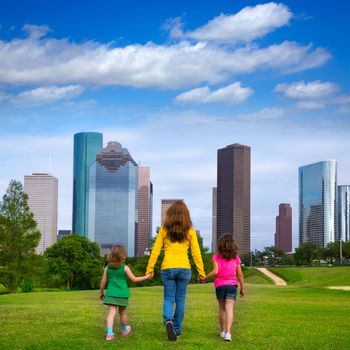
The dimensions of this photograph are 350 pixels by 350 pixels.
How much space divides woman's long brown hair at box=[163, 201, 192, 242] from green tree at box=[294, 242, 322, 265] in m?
157

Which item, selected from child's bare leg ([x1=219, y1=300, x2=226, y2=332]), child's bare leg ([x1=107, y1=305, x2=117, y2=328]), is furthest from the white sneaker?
Result: child's bare leg ([x1=107, y1=305, x2=117, y2=328])

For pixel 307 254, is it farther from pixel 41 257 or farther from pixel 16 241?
pixel 16 241

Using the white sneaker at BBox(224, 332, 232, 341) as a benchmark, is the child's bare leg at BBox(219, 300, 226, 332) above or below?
above

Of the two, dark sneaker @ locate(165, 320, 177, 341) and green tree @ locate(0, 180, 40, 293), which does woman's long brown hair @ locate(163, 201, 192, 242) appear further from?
green tree @ locate(0, 180, 40, 293)

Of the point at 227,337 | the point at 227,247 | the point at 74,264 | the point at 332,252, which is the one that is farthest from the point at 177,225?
the point at 332,252

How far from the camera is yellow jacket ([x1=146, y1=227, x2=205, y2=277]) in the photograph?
12.1 metres

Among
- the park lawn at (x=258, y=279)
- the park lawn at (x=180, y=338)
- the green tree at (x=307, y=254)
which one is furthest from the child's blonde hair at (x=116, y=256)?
the green tree at (x=307, y=254)

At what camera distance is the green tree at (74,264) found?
294ft

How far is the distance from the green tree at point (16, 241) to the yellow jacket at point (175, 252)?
5416 centimetres

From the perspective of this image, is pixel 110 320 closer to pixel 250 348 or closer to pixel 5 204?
pixel 250 348

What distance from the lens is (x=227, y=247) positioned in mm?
12328

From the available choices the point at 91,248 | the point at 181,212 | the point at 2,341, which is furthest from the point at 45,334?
the point at 91,248

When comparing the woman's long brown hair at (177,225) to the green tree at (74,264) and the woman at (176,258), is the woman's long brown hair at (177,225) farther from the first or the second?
the green tree at (74,264)

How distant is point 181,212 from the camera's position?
1219cm
